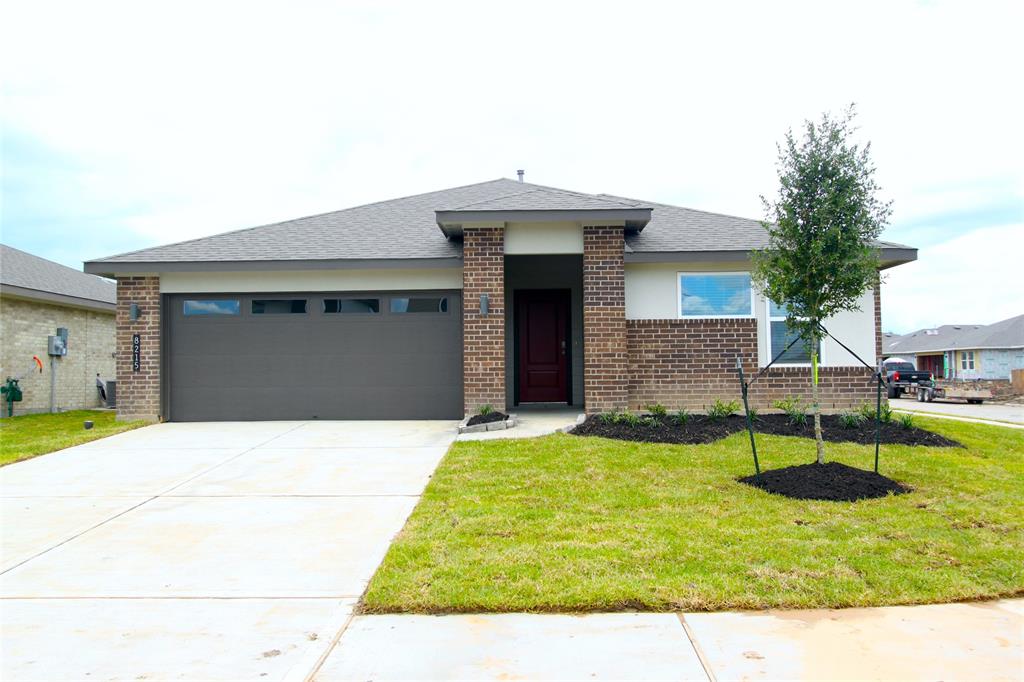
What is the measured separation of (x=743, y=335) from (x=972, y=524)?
21.7ft

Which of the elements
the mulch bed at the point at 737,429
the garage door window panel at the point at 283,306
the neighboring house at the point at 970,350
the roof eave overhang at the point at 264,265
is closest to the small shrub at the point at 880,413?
the mulch bed at the point at 737,429

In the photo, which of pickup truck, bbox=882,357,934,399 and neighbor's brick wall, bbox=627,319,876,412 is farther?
pickup truck, bbox=882,357,934,399

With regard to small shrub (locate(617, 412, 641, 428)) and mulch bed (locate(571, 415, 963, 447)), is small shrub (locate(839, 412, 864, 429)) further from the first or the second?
small shrub (locate(617, 412, 641, 428))

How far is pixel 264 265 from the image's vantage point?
38.9 feet

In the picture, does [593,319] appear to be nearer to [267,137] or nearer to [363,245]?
[363,245]

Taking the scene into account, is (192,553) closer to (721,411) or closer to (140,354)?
(721,411)

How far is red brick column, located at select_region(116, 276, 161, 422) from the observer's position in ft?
40.0

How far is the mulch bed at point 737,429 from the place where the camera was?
9312 millimetres

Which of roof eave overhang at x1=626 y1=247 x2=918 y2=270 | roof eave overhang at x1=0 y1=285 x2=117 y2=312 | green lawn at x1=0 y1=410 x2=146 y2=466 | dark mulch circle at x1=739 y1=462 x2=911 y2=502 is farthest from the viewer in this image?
roof eave overhang at x1=0 y1=285 x2=117 y2=312

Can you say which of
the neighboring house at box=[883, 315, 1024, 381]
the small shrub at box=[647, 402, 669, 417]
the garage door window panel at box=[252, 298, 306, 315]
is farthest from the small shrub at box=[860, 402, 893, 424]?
the neighboring house at box=[883, 315, 1024, 381]

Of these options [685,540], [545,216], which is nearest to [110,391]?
[545,216]

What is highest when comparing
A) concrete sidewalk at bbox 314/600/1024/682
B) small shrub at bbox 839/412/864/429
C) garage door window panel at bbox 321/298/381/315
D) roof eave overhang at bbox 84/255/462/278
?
roof eave overhang at bbox 84/255/462/278

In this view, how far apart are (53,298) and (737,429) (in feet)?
51.2

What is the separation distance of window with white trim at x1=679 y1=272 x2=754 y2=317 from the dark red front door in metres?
2.77
